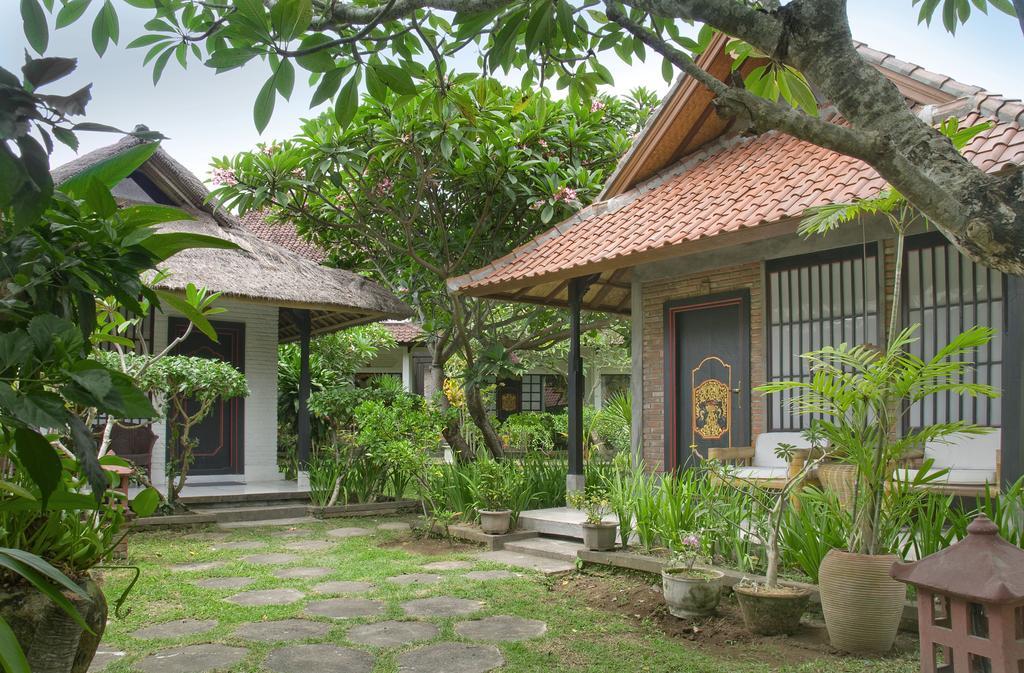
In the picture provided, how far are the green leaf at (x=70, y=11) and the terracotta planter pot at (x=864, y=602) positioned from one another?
439 cm

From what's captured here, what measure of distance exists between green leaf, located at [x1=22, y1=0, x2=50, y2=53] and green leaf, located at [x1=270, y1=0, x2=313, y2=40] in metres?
0.65

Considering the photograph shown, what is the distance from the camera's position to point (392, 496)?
11.7 metres

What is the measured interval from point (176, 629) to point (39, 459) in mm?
3896

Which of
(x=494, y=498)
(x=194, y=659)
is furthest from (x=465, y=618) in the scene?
(x=494, y=498)

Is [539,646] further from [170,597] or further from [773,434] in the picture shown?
[773,434]

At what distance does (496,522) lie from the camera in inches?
331

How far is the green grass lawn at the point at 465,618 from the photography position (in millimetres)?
4340

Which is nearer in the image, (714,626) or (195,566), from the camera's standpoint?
(714,626)

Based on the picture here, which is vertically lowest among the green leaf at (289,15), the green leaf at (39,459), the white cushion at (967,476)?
the white cushion at (967,476)

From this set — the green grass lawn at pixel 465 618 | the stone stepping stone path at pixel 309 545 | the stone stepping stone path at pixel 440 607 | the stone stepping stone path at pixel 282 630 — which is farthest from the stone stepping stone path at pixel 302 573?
the stone stepping stone path at pixel 282 630

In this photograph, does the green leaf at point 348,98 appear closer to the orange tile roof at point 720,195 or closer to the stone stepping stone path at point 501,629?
the stone stepping stone path at point 501,629

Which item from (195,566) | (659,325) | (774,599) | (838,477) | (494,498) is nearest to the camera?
(774,599)

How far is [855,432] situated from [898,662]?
1.18 meters

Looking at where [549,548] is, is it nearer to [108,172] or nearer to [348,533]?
[348,533]
